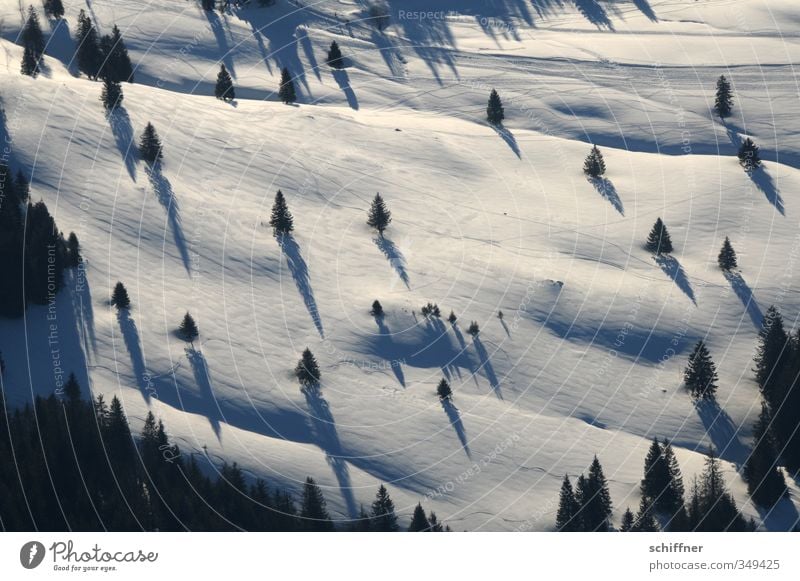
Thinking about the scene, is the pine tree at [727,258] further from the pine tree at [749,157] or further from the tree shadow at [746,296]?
the pine tree at [749,157]

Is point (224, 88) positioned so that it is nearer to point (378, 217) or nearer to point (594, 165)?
point (378, 217)

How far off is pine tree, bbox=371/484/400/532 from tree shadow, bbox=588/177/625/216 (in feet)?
97.1

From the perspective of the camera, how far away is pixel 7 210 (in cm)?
10319

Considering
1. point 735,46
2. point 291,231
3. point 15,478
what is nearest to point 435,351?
point 291,231

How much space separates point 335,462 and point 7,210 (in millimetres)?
24517

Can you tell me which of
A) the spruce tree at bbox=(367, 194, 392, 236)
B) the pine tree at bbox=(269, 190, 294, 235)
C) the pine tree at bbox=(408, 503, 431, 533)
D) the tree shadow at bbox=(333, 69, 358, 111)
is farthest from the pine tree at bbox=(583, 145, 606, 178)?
the pine tree at bbox=(408, 503, 431, 533)

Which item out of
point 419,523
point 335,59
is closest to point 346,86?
point 335,59

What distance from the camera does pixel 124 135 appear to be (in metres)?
116

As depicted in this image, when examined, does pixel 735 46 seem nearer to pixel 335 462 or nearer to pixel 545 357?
pixel 545 357

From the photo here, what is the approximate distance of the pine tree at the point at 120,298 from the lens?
10138 centimetres

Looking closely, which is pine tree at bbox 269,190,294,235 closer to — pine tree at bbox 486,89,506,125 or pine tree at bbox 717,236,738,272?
pine tree at bbox 486,89,506,125

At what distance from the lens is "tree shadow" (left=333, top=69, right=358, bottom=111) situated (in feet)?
412

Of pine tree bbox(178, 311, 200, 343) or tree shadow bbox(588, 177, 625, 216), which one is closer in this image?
pine tree bbox(178, 311, 200, 343)
